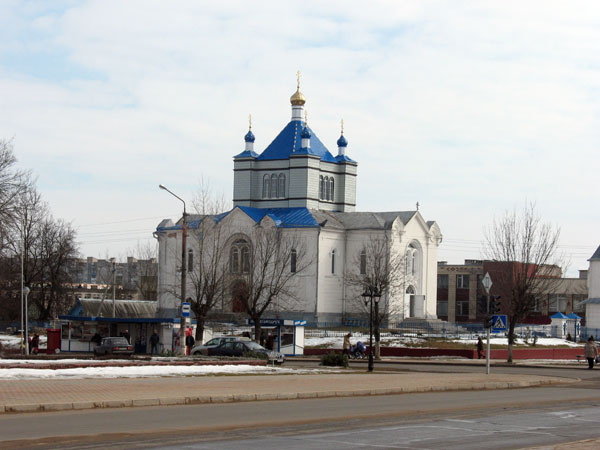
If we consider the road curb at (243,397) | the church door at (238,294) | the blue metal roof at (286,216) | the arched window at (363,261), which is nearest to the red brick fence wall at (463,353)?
the church door at (238,294)

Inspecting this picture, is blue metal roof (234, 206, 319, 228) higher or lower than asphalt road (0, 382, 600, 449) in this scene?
higher

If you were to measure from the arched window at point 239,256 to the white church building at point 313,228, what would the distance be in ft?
0.26

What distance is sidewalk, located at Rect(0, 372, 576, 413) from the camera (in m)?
19.4

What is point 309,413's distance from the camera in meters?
19.0

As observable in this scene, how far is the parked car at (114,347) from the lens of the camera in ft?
144

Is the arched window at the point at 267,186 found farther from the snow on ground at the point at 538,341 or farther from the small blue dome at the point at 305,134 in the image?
the snow on ground at the point at 538,341

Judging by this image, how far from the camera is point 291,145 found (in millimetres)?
84188

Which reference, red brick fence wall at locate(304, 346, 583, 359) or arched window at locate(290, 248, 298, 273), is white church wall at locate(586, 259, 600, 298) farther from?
arched window at locate(290, 248, 298, 273)

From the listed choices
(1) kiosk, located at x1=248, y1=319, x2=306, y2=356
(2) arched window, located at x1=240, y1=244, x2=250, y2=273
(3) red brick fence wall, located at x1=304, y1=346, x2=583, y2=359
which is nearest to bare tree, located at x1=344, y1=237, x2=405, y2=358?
(2) arched window, located at x1=240, y1=244, x2=250, y2=273

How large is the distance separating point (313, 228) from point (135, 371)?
5059 cm

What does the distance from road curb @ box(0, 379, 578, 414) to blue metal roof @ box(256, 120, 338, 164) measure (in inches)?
2196

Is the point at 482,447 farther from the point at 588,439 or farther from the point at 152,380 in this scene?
the point at 152,380

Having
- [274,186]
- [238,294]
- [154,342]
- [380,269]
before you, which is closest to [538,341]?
[380,269]

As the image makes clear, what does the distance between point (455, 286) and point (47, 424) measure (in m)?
95.3
